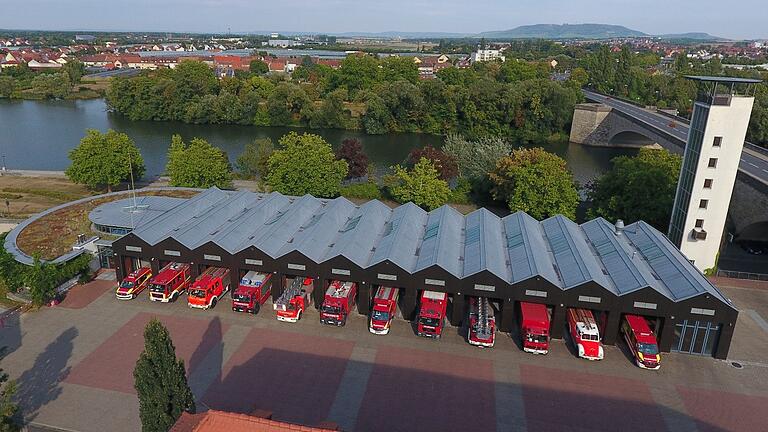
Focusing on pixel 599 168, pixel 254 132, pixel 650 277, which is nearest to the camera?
pixel 650 277

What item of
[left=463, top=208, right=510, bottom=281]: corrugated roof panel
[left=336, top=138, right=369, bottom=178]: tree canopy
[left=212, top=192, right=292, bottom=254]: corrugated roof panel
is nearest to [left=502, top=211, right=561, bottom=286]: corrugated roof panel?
[left=463, top=208, right=510, bottom=281]: corrugated roof panel

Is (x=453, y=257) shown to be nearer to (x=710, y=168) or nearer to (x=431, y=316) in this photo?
(x=431, y=316)

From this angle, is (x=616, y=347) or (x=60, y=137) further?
(x=60, y=137)

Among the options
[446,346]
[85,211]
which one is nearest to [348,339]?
[446,346]

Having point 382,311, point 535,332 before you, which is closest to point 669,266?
point 535,332

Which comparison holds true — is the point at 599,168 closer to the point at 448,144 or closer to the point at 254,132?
the point at 448,144
